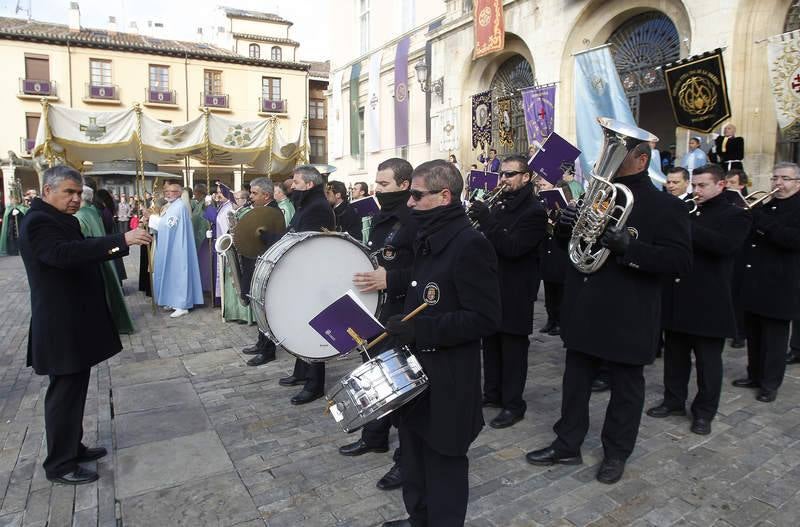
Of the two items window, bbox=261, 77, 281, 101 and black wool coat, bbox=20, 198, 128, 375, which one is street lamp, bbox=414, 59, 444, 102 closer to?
black wool coat, bbox=20, 198, 128, 375

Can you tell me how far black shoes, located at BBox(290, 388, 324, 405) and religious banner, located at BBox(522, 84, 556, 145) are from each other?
9.43 m

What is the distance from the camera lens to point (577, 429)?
356 centimetres

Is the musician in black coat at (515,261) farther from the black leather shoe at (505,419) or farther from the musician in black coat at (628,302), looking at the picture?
the musician in black coat at (628,302)

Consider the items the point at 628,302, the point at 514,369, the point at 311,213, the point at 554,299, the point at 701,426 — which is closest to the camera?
the point at 628,302

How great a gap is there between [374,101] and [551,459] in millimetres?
20134

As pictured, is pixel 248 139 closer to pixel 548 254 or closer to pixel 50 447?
pixel 548 254

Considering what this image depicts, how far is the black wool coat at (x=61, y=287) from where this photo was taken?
3205mm

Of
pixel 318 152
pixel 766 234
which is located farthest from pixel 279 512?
pixel 318 152

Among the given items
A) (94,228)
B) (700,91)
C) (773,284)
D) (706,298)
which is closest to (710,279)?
(706,298)

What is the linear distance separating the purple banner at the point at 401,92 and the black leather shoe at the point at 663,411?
17028 millimetres

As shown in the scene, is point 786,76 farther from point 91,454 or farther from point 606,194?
point 91,454

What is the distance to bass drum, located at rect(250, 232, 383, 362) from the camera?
3742 mm

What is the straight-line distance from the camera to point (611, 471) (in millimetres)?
3371

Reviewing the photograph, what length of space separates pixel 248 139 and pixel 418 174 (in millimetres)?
9739
